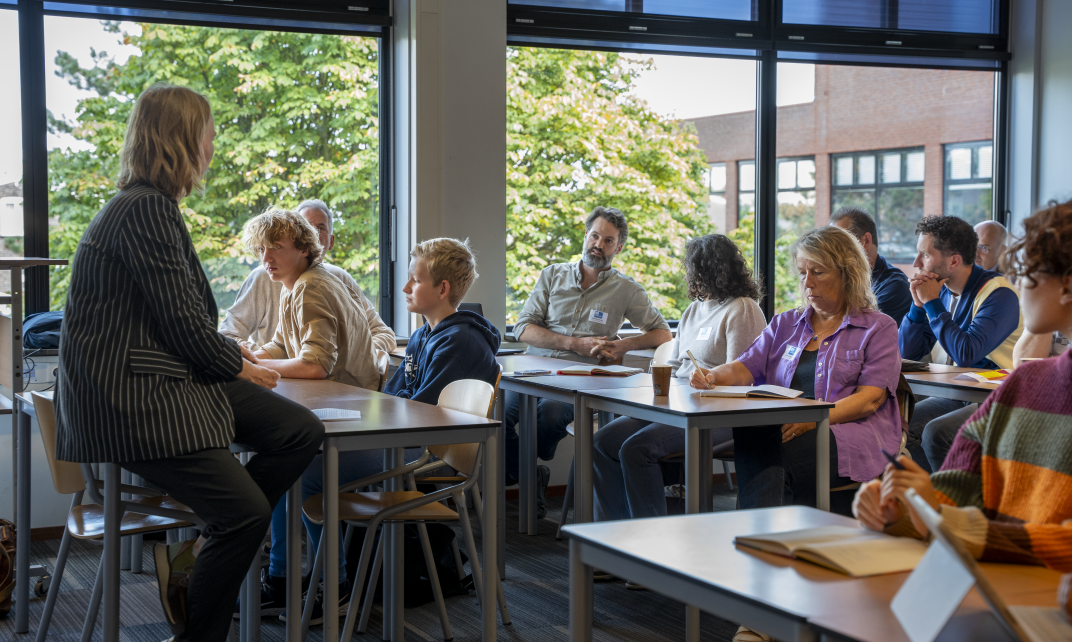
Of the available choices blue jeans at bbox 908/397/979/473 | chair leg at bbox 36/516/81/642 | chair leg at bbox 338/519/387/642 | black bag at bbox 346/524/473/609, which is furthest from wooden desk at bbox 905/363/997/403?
chair leg at bbox 36/516/81/642

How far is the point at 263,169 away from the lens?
4770 mm

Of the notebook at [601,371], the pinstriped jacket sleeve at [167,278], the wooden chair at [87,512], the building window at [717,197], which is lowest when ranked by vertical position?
the wooden chair at [87,512]

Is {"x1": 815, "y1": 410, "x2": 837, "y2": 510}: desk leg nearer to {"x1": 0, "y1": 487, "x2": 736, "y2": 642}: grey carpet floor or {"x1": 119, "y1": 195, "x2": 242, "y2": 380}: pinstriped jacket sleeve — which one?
{"x1": 0, "y1": 487, "x2": 736, "y2": 642}: grey carpet floor

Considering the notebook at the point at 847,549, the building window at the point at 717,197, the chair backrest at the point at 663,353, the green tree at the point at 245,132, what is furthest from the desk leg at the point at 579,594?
the building window at the point at 717,197

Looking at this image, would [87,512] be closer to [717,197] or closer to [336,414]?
[336,414]

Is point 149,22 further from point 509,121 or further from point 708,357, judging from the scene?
point 708,357

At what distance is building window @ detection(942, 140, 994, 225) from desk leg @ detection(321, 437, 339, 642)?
4.95 meters

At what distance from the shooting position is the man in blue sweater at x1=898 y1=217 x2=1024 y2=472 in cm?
399

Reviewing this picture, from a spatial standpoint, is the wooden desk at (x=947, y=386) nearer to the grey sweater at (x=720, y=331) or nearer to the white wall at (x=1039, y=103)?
the grey sweater at (x=720, y=331)

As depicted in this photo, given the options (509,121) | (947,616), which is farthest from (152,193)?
(509,121)

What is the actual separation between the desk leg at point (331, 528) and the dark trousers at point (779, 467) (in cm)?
132

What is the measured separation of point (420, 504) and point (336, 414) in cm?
34

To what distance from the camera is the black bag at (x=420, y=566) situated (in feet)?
10.5

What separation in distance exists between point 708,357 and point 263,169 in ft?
7.95
